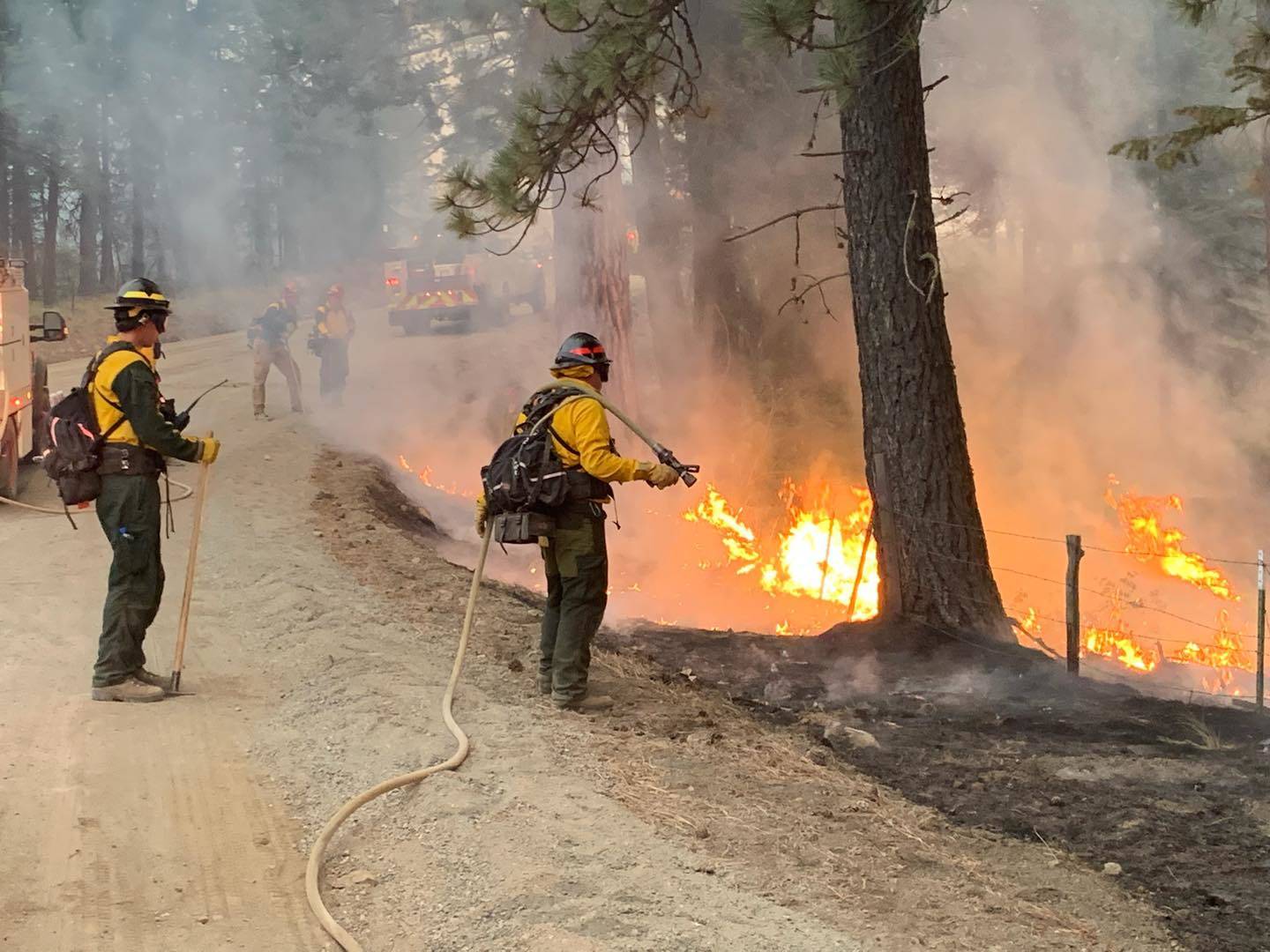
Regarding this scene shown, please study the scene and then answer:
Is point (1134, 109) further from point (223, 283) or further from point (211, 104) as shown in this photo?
point (223, 283)

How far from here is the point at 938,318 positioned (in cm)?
904

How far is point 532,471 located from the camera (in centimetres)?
643

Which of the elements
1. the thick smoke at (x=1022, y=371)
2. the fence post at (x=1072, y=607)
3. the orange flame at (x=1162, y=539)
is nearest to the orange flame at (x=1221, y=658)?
the orange flame at (x=1162, y=539)

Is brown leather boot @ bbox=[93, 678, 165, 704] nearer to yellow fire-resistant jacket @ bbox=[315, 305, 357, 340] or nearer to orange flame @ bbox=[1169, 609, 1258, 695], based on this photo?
orange flame @ bbox=[1169, 609, 1258, 695]

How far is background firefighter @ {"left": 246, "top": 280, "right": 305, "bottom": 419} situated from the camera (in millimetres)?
16812

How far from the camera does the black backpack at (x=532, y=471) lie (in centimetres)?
639

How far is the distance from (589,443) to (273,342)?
11.7 m

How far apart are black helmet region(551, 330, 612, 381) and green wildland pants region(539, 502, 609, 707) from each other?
2.50 ft

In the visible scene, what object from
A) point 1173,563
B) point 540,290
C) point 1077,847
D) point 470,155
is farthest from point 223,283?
point 1077,847

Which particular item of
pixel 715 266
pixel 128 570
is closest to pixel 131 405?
pixel 128 570

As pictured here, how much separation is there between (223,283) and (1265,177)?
40363 mm

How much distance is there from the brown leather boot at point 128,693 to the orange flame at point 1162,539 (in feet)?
52.6

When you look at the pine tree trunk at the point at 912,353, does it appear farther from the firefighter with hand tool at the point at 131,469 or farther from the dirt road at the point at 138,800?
the firefighter with hand tool at the point at 131,469

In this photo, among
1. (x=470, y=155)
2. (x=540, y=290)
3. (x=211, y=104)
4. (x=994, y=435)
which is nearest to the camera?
(x=994, y=435)
